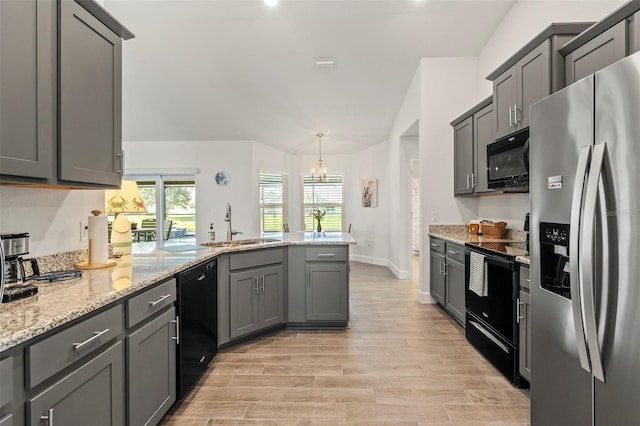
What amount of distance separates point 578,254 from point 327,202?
657 centimetres

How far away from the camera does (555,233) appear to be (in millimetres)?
1448

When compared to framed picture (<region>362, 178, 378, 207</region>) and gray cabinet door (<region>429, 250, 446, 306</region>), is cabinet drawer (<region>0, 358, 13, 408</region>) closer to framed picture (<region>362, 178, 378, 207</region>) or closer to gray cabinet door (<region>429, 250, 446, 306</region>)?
gray cabinet door (<region>429, 250, 446, 306</region>)

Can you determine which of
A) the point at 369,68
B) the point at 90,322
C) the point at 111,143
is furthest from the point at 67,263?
the point at 369,68

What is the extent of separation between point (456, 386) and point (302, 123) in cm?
499

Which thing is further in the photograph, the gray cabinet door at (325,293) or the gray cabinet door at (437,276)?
the gray cabinet door at (437,276)

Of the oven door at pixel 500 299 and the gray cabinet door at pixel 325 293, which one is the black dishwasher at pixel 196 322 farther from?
the oven door at pixel 500 299

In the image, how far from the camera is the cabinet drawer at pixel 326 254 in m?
3.30

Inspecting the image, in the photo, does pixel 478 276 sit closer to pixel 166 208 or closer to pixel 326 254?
pixel 326 254

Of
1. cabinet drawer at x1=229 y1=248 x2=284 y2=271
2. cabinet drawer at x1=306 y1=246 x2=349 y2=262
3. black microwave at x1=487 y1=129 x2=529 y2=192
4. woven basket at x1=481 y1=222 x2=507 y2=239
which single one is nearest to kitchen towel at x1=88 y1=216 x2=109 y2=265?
cabinet drawer at x1=229 y1=248 x2=284 y2=271

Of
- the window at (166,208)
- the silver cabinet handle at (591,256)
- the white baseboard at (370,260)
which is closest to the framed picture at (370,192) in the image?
the white baseboard at (370,260)

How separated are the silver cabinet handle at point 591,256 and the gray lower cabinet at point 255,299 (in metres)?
2.43

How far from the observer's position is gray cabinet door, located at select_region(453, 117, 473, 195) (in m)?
3.77

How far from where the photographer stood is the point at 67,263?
1.94 metres

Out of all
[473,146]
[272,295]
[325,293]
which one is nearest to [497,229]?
[473,146]
